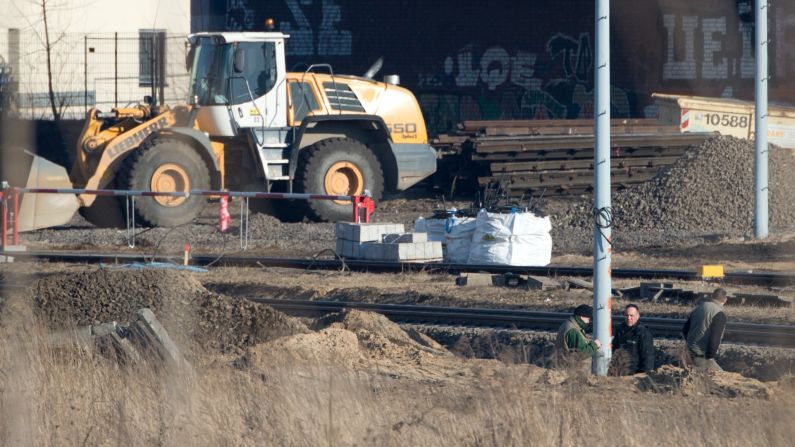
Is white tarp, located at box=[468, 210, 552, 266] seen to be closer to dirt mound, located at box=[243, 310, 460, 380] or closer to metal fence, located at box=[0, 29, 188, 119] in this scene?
dirt mound, located at box=[243, 310, 460, 380]

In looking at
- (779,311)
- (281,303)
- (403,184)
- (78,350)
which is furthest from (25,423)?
(403,184)

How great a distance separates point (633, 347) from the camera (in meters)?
10.4

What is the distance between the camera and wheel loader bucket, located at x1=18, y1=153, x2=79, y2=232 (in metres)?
20.0

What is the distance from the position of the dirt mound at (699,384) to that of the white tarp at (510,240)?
7.34 metres

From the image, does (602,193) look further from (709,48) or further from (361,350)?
(709,48)

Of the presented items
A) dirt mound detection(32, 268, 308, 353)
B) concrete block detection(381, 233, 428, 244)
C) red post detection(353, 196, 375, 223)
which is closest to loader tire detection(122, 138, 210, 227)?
red post detection(353, 196, 375, 223)

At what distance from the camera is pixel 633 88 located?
35.2 metres

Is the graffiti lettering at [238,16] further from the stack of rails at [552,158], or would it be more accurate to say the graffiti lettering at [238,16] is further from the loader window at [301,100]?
the loader window at [301,100]

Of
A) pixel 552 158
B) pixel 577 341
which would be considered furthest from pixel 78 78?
pixel 577 341

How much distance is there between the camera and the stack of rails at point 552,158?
2512cm

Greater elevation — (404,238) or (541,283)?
(404,238)

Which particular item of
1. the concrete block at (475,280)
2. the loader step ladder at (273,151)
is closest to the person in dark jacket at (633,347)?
the concrete block at (475,280)

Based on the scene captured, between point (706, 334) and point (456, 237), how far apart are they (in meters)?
7.61

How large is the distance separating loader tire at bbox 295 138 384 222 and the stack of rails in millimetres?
3503
